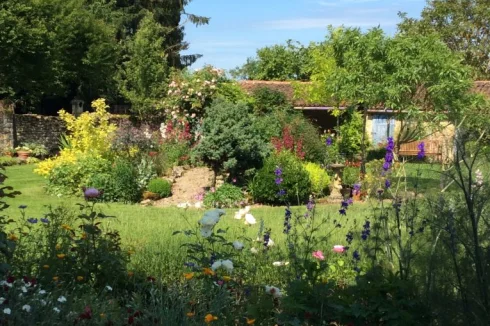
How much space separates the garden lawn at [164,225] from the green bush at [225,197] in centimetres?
92

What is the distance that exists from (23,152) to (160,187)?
10973 mm

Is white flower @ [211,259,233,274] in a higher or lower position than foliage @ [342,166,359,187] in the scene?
higher

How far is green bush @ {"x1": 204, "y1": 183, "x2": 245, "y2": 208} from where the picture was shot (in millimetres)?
13055

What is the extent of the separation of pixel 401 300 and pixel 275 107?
56.1 ft

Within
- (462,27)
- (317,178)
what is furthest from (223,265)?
(462,27)

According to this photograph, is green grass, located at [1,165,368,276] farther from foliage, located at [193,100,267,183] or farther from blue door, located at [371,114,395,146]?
blue door, located at [371,114,395,146]

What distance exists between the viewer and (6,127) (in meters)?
23.4

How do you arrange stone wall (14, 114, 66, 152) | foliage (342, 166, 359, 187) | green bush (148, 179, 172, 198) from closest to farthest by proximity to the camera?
green bush (148, 179, 172, 198) → foliage (342, 166, 359, 187) → stone wall (14, 114, 66, 152)

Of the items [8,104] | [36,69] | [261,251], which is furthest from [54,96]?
[261,251]

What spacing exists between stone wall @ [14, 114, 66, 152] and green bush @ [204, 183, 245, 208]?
43.6 feet

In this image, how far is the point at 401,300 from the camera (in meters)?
3.43

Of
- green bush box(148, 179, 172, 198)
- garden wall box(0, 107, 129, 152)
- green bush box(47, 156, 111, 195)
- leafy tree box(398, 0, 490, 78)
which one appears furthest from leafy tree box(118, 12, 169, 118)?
green bush box(148, 179, 172, 198)

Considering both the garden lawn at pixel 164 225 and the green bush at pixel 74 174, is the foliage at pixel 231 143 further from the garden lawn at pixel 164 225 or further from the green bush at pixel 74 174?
the green bush at pixel 74 174

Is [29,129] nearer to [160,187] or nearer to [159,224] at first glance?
[160,187]
